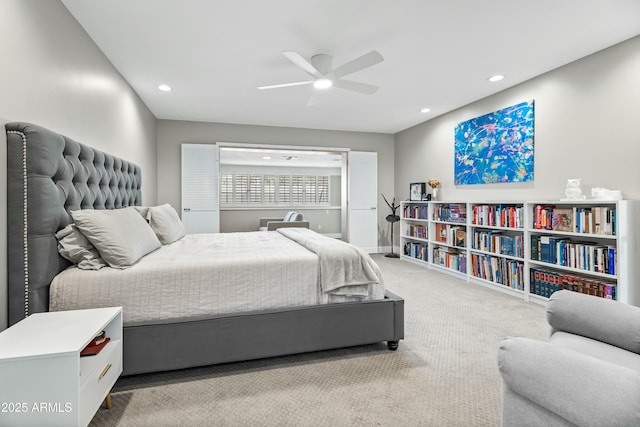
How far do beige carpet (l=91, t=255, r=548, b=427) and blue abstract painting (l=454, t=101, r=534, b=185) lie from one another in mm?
2030

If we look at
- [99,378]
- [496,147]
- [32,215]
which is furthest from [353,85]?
[99,378]

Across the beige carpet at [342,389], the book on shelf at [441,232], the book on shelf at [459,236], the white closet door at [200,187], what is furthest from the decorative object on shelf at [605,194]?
the white closet door at [200,187]

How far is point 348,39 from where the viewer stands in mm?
2719

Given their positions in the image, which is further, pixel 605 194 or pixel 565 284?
pixel 565 284

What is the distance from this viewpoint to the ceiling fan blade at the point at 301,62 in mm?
2503

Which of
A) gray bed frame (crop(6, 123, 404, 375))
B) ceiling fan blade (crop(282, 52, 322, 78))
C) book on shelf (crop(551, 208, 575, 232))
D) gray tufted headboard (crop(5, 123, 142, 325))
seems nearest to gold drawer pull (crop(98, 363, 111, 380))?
gray bed frame (crop(6, 123, 404, 375))

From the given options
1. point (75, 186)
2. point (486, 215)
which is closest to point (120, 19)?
point (75, 186)

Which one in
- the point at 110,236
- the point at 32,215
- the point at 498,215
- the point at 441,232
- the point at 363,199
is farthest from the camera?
the point at 363,199

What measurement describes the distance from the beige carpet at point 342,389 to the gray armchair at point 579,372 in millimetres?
556

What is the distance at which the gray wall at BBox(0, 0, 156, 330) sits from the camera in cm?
166

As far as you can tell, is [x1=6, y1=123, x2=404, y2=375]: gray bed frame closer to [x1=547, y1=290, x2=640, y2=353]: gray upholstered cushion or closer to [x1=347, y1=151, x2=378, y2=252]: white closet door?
[x1=547, y1=290, x2=640, y2=353]: gray upholstered cushion

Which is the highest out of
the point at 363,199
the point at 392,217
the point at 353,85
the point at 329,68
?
the point at 329,68

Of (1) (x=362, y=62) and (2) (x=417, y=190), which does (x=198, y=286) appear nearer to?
(1) (x=362, y=62)

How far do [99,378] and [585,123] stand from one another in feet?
14.0
